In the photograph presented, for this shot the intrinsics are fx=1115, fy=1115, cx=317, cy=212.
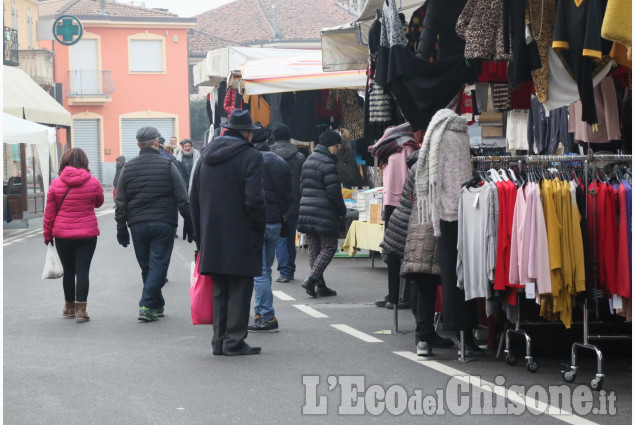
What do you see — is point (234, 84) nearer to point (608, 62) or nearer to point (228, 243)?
point (228, 243)

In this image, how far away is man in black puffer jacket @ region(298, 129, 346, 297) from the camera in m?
13.1

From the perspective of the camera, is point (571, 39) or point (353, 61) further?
point (353, 61)

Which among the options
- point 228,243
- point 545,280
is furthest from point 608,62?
point 228,243

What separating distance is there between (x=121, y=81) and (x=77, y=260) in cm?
5197

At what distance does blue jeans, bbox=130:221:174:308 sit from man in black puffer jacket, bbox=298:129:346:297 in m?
2.16

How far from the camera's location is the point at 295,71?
1669 cm

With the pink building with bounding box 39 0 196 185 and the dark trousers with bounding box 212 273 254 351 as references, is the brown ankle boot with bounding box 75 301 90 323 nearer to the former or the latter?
the dark trousers with bounding box 212 273 254 351

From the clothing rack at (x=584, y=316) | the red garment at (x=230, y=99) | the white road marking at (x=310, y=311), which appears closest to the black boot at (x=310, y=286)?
the white road marking at (x=310, y=311)

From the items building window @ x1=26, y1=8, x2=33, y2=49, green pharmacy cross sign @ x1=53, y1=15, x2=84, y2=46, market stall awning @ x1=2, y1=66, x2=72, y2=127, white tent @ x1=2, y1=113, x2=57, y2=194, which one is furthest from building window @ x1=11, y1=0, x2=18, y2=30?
white tent @ x1=2, y1=113, x2=57, y2=194

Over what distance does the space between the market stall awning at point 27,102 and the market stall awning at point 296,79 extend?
39.3ft

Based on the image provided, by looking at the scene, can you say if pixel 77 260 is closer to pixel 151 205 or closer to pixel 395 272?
pixel 151 205

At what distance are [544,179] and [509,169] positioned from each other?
1.73 ft

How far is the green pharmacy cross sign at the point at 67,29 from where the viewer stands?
42.6 meters

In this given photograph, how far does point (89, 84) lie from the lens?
61.5m
